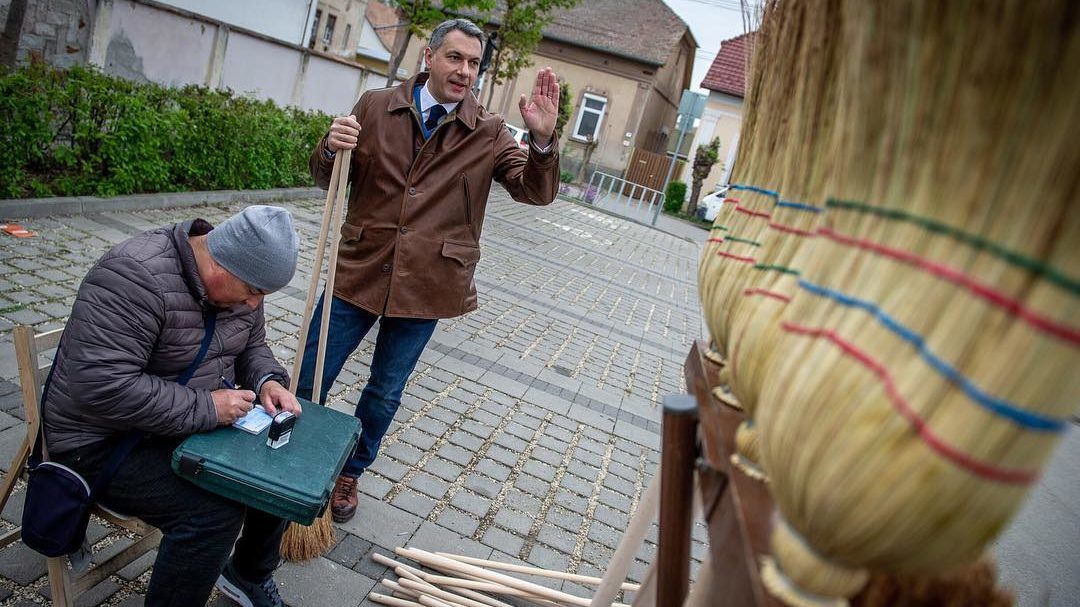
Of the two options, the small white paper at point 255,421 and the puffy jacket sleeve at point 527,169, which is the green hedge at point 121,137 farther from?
the small white paper at point 255,421

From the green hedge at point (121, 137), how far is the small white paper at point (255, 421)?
5046 millimetres

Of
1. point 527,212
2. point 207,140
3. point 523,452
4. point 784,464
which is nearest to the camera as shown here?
point 784,464

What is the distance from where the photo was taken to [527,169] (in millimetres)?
2967

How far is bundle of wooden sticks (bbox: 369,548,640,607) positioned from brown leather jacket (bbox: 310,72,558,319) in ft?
3.44

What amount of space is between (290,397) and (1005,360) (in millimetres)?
2295

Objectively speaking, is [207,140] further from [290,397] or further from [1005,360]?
[1005,360]

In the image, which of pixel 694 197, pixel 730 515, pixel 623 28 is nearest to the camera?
pixel 730 515

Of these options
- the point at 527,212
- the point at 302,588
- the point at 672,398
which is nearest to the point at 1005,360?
the point at 672,398

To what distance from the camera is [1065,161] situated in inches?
24.1

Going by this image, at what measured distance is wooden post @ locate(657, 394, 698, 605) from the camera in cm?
128

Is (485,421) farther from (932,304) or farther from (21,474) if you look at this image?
(932,304)

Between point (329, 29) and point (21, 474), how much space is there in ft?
95.4

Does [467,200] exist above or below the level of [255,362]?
above

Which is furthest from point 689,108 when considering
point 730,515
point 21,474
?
point 730,515
